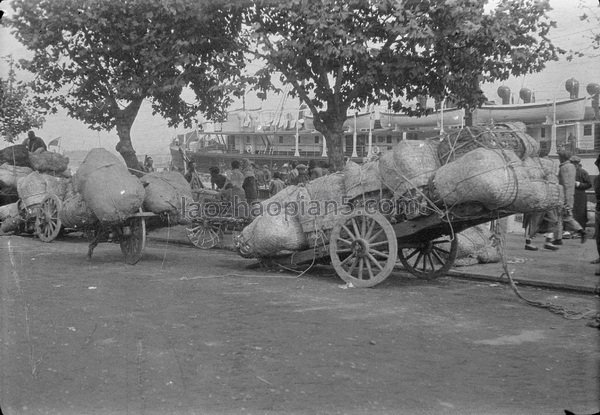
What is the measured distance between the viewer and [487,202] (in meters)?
6.98

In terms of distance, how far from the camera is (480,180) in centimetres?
690

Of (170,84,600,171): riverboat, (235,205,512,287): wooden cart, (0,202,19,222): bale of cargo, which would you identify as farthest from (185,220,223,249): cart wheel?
(170,84,600,171): riverboat

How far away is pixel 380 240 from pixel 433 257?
5.56 ft

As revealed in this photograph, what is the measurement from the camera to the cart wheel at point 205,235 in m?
13.3

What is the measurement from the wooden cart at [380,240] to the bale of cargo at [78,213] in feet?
11.3

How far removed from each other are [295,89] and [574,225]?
5.98m

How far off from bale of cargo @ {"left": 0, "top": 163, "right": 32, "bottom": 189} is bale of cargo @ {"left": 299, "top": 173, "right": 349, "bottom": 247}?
946 centimetres

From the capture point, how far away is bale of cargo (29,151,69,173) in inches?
580

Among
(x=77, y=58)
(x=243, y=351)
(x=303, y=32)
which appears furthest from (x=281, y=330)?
(x=77, y=58)

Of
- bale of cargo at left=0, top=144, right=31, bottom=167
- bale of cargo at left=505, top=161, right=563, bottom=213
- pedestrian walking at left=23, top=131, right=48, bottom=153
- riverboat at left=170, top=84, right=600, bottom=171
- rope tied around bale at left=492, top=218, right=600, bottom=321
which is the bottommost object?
rope tied around bale at left=492, top=218, right=600, bottom=321

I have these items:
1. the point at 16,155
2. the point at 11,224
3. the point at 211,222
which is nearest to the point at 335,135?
the point at 211,222

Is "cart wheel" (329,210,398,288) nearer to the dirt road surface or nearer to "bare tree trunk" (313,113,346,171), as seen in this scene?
the dirt road surface

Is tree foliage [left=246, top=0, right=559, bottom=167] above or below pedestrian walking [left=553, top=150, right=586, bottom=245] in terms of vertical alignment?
above

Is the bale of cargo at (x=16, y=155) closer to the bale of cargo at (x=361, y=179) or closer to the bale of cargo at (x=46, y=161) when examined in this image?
the bale of cargo at (x=46, y=161)
